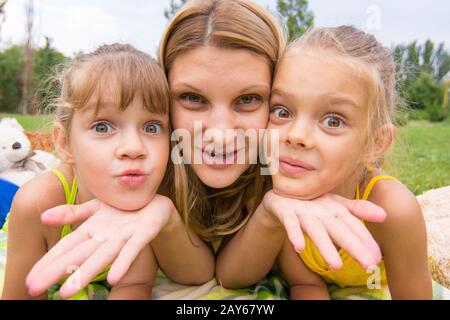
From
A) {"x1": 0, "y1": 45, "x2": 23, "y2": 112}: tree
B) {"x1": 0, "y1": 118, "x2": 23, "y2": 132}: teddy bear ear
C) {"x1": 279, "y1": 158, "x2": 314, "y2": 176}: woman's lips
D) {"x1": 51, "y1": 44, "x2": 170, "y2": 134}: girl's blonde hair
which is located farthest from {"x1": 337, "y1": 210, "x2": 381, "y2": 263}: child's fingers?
{"x1": 0, "y1": 45, "x2": 23, "y2": 112}: tree

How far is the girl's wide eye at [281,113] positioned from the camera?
1073 millimetres

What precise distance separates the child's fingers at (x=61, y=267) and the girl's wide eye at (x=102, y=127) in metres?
0.26

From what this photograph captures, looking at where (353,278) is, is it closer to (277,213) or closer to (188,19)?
(277,213)

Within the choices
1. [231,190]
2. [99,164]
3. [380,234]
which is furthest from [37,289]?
[380,234]

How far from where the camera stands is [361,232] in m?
0.86

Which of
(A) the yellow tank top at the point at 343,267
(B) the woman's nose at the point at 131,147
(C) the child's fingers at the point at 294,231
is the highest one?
(B) the woman's nose at the point at 131,147

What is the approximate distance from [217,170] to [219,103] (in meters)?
0.16

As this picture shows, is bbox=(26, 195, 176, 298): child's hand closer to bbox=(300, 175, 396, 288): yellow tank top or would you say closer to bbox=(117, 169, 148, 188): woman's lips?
bbox=(117, 169, 148, 188): woman's lips

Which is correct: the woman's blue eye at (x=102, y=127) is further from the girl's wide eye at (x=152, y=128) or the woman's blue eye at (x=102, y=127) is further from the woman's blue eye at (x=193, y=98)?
the woman's blue eye at (x=193, y=98)

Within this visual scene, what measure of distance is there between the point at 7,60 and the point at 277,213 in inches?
192

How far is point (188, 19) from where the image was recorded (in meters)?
1.14

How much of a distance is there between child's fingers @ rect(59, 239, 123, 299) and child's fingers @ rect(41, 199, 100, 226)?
0.33ft

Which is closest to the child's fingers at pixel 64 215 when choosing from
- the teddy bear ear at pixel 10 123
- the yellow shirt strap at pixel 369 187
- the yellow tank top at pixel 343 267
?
the yellow tank top at pixel 343 267

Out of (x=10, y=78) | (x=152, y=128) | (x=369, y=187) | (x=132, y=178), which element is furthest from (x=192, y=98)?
(x=10, y=78)
